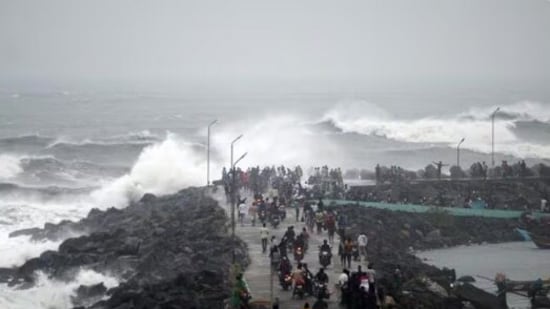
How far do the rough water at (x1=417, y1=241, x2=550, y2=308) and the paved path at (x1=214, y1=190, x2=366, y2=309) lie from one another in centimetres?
327

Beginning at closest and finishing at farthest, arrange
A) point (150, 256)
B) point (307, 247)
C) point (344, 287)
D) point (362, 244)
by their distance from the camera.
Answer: point (344, 287) < point (362, 244) < point (307, 247) < point (150, 256)

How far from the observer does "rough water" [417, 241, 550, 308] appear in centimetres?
2225

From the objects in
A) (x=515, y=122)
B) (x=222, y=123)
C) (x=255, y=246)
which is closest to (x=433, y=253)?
(x=255, y=246)

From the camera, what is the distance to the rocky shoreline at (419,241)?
18.9 m

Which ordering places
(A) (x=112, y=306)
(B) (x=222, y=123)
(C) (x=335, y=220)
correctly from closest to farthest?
1. (A) (x=112, y=306)
2. (C) (x=335, y=220)
3. (B) (x=222, y=123)

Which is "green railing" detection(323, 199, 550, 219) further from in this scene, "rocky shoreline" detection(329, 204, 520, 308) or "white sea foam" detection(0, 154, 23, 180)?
"white sea foam" detection(0, 154, 23, 180)

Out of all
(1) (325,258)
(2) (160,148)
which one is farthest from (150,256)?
(2) (160,148)

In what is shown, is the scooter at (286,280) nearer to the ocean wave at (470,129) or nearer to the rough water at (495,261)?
the rough water at (495,261)

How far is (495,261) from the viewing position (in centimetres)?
2447

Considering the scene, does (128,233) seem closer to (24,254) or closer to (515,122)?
(24,254)

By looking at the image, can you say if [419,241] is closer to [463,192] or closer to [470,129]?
[463,192]

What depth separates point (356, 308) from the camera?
1670 cm

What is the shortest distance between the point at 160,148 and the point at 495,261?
2860 cm

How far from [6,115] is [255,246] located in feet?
265
